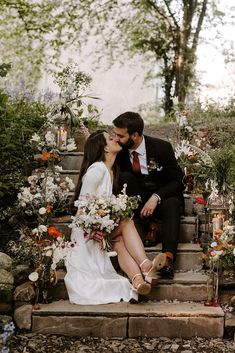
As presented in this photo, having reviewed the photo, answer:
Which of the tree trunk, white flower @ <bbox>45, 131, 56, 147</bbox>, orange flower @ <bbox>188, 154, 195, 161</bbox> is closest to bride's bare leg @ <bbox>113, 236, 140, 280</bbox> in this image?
white flower @ <bbox>45, 131, 56, 147</bbox>

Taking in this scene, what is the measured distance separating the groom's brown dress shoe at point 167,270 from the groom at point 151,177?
5cm

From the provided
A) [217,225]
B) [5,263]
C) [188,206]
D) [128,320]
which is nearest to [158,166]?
[188,206]

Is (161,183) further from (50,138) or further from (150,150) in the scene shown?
(50,138)

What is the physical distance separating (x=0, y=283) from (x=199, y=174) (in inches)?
90.2

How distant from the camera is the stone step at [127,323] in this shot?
3.93m

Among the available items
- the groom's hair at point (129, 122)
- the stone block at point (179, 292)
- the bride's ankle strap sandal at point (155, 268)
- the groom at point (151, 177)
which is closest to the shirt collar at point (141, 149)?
the groom at point (151, 177)

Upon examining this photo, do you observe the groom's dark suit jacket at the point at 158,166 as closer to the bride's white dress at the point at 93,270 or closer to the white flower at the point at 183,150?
the bride's white dress at the point at 93,270

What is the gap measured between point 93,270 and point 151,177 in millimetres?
1086

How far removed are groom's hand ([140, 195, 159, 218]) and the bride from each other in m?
0.30

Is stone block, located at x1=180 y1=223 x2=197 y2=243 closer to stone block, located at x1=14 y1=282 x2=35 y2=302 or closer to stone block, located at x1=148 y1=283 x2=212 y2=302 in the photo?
stone block, located at x1=148 y1=283 x2=212 y2=302

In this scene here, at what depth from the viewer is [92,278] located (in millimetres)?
4262

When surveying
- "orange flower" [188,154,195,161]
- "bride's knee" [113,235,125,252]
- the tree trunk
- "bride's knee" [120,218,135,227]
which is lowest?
"bride's knee" [113,235,125,252]

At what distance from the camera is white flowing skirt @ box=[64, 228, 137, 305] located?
163 inches

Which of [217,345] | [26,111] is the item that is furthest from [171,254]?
[26,111]
